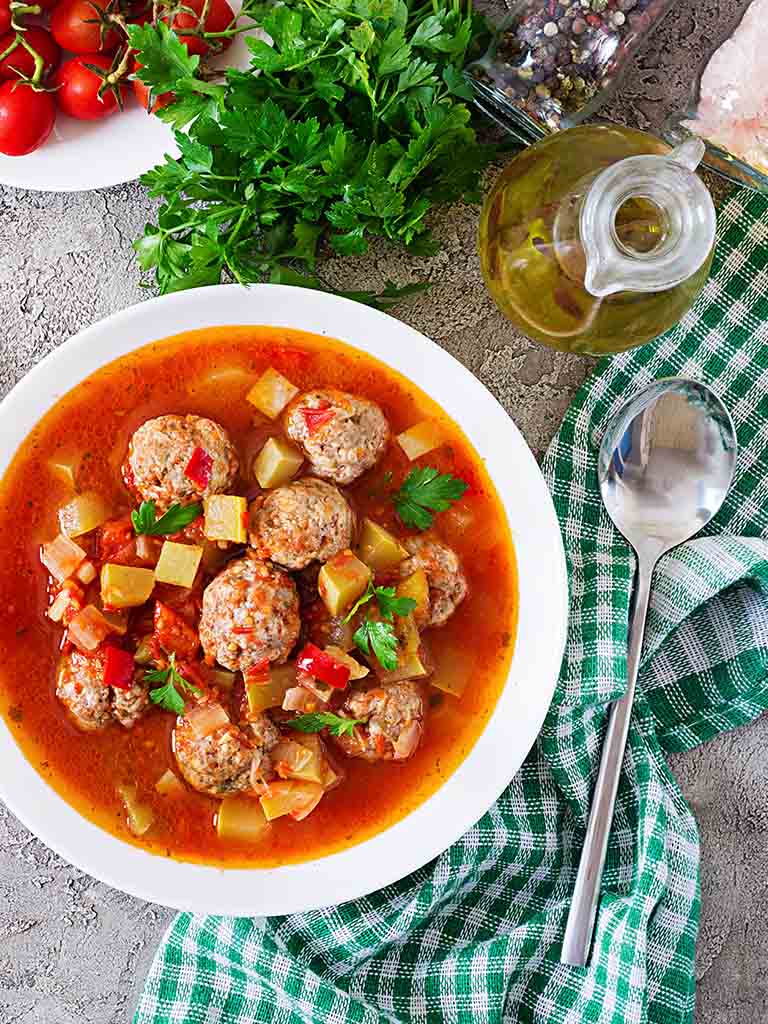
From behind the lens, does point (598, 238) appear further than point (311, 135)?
No

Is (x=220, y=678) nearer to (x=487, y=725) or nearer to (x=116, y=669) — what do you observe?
(x=116, y=669)

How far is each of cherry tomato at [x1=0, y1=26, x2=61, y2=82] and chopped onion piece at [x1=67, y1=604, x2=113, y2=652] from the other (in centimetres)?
168

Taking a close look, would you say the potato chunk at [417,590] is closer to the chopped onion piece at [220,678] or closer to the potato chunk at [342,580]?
the potato chunk at [342,580]

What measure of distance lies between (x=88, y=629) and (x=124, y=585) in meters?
0.16

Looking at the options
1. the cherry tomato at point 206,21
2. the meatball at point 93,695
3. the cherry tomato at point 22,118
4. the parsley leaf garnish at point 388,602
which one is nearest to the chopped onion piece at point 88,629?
the meatball at point 93,695

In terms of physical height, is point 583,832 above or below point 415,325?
below

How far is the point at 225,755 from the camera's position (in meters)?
2.72

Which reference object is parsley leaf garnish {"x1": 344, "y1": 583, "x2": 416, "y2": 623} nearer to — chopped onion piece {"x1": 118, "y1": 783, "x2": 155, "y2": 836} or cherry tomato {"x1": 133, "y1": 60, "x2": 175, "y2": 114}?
chopped onion piece {"x1": 118, "y1": 783, "x2": 155, "y2": 836}

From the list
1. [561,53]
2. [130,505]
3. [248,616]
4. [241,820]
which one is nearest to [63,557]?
[130,505]

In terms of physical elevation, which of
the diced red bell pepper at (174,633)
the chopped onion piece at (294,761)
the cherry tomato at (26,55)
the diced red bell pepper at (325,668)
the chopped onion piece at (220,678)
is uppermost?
the cherry tomato at (26,55)

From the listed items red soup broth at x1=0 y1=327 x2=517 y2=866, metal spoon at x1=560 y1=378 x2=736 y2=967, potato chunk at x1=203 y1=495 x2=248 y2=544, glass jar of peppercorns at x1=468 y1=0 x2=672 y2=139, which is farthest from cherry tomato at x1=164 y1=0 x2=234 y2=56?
metal spoon at x1=560 y1=378 x2=736 y2=967

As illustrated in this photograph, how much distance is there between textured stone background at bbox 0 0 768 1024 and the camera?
128 inches

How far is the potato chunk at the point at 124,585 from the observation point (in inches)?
108

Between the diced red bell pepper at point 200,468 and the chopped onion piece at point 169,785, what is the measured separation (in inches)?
32.4
